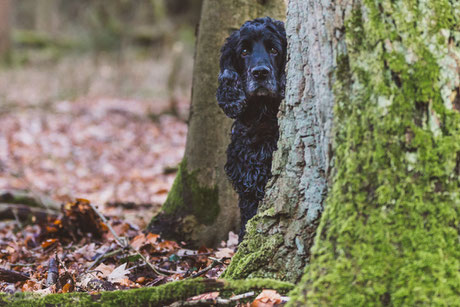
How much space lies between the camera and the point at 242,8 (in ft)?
13.1

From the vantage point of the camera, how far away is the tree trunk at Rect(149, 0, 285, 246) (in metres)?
4.01

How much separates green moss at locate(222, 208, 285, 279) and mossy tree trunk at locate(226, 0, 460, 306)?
35 cm

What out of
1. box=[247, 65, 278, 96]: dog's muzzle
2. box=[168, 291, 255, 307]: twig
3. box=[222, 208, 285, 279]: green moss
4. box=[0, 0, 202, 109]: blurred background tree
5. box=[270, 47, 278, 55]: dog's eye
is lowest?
box=[168, 291, 255, 307]: twig

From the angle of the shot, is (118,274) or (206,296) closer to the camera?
(206,296)

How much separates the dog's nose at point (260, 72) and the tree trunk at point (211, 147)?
1052 mm

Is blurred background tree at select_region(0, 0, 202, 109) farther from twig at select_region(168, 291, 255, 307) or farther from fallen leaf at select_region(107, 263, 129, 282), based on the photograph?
twig at select_region(168, 291, 255, 307)

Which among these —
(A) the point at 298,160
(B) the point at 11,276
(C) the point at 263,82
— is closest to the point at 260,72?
(C) the point at 263,82

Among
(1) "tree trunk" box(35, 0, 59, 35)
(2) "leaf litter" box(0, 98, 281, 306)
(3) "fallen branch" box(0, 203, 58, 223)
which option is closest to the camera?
(2) "leaf litter" box(0, 98, 281, 306)

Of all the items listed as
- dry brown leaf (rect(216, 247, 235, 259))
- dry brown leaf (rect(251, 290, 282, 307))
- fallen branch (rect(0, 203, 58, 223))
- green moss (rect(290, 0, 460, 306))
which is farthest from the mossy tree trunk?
fallen branch (rect(0, 203, 58, 223))

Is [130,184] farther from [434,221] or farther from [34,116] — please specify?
[434,221]

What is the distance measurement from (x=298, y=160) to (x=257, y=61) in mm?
1137

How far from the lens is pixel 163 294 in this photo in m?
1.92

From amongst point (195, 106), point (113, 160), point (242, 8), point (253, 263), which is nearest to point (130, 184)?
point (113, 160)

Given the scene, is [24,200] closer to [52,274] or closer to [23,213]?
[23,213]
